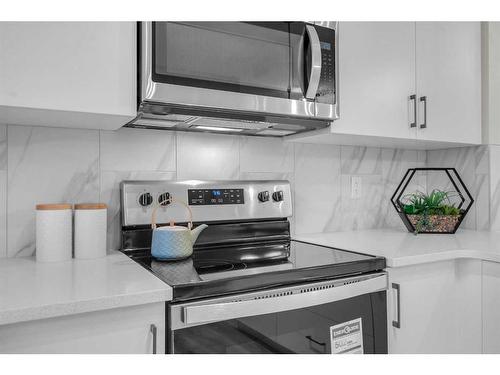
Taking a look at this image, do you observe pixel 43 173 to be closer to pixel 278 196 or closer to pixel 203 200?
pixel 203 200

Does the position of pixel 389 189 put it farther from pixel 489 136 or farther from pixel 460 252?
pixel 460 252

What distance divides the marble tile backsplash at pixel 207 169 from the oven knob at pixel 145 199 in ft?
0.38

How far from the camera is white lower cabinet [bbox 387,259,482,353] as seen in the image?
53.4 inches

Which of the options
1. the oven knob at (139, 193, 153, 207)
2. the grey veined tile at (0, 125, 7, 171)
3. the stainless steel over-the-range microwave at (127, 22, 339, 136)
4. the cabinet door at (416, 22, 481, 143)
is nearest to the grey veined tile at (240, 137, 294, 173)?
the stainless steel over-the-range microwave at (127, 22, 339, 136)

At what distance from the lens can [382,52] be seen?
5.44 ft

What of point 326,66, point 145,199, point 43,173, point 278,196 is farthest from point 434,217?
point 43,173

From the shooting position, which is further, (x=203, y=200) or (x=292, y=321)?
(x=203, y=200)

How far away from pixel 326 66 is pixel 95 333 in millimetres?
1168

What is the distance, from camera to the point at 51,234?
1247 mm

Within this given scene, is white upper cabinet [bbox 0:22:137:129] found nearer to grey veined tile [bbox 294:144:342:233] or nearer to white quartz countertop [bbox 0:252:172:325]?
white quartz countertop [bbox 0:252:172:325]

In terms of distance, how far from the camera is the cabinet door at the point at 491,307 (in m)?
1.44

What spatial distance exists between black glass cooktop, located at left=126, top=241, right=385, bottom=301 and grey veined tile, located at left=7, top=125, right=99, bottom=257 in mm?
333

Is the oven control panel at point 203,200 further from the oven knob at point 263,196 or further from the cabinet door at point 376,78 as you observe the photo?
the cabinet door at point 376,78

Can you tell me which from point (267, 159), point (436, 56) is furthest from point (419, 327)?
point (436, 56)
